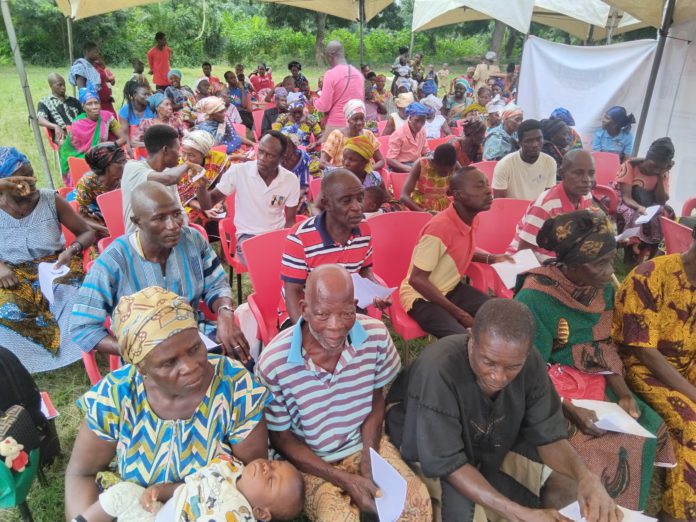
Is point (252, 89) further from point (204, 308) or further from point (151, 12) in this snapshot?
point (151, 12)

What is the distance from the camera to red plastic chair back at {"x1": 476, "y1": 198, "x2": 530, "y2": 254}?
3.94 meters

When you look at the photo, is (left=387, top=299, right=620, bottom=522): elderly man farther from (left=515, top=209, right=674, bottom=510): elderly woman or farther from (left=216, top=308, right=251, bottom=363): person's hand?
(left=216, top=308, right=251, bottom=363): person's hand

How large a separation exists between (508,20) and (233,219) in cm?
647

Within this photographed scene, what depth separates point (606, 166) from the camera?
5770 millimetres

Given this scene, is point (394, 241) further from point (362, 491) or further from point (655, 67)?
point (655, 67)

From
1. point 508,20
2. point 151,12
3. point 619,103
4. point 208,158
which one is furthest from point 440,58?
point 208,158

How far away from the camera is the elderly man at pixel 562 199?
3441 mm

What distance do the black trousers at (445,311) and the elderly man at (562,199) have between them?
0.57 meters

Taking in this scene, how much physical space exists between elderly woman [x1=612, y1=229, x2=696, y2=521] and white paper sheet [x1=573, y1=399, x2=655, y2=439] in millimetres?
241

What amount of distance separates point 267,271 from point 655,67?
5538 millimetres

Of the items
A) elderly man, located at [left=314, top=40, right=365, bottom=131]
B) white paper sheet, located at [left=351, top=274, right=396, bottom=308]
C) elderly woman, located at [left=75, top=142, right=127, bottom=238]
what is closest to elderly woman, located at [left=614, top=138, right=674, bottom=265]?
elderly man, located at [left=314, top=40, right=365, bottom=131]

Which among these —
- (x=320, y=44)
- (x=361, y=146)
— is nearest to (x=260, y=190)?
(x=361, y=146)

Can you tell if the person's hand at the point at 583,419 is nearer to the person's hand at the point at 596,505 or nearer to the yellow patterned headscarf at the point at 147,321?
the person's hand at the point at 596,505

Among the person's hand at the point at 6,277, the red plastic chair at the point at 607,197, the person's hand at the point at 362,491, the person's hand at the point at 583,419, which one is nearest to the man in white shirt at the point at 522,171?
the red plastic chair at the point at 607,197
